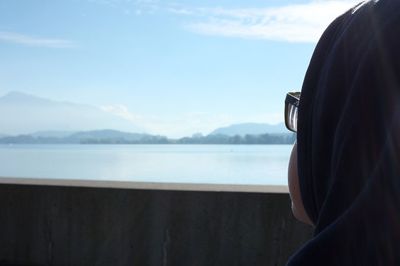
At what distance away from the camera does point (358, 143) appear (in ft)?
2.32

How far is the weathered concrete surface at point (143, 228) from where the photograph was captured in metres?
6.40

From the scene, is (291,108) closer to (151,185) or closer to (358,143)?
(358,143)

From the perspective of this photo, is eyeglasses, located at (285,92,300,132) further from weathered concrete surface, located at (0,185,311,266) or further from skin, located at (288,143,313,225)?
weathered concrete surface, located at (0,185,311,266)

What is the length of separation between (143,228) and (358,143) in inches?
241

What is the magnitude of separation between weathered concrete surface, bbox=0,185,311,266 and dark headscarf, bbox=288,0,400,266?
18.4ft

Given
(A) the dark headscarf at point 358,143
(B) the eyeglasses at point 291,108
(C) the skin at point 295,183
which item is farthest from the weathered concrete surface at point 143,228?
(A) the dark headscarf at point 358,143

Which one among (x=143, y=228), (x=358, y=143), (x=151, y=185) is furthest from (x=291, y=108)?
(x=151, y=185)

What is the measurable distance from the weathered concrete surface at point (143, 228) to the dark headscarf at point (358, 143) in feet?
18.4

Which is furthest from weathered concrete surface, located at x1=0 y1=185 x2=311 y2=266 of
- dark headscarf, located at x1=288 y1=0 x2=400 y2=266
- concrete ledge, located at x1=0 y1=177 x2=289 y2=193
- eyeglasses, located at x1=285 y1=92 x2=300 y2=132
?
dark headscarf, located at x1=288 y1=0 x2=400 y2=266

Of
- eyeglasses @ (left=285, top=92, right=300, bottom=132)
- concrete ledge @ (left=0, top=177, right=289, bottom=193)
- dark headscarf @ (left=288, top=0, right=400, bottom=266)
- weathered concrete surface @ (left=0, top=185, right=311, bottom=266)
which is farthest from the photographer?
concrete ledge @ (left=0, top=177, right=289, bottom=193)

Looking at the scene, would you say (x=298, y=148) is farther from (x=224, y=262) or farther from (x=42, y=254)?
(x=42, y=254)

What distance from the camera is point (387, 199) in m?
0.67

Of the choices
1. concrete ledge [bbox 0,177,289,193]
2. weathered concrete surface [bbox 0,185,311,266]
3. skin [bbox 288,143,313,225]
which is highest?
skin [bbox 288,143,313,225]

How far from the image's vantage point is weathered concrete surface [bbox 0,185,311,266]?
21.0 feet
